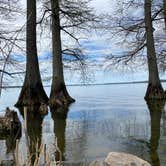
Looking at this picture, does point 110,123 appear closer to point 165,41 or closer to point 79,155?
point 79,155

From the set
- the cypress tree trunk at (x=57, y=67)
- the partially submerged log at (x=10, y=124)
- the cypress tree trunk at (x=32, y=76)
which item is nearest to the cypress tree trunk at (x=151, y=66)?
the cypress tree trunk at (x=57, y=67)

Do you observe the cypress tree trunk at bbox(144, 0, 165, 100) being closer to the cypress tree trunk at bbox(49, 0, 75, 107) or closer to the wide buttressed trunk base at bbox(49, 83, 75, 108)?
the cypress tree trunk at bbox(49, 0, 75, 107)

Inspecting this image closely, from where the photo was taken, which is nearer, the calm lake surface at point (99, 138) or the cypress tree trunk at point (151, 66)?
the calm lake surface at point (99, 138)

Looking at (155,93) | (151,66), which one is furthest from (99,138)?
(151,66)

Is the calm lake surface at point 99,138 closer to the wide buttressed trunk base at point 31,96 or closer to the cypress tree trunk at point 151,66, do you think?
the wide buttressed trunk base at point 31,96

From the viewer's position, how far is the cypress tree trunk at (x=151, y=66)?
2464cm

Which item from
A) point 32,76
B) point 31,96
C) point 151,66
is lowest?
point 31,96

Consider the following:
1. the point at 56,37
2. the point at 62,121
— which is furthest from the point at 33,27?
the point at 62,121

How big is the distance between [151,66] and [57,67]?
6124 millimetres

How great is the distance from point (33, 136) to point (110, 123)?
351cm

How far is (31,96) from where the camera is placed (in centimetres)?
2111

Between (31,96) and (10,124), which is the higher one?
(31,96)

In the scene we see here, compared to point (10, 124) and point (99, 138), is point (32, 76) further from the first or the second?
point (99, 138)

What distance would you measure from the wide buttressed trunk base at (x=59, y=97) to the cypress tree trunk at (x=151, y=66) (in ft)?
16.6
